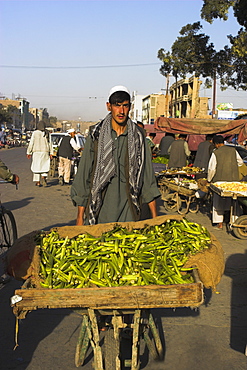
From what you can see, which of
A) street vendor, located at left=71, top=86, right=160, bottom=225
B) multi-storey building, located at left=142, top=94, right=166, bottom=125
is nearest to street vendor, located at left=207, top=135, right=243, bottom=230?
street vendor, located at left=71, top=86, right=160, bottom=225

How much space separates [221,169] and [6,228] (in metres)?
5.31

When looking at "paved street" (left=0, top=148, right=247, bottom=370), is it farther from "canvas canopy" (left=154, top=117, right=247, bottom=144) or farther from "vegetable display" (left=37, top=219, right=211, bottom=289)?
"canvas canopy" (left=154, top=117, right=247, bottom=144)

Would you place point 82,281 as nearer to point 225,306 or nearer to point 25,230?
point 225,306

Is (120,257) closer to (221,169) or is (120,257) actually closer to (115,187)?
(115,187)

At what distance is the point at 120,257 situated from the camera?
3.07 m

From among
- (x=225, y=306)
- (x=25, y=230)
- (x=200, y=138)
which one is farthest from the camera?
(x=200, y=138)

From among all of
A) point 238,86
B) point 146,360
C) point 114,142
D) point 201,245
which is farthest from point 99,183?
point 238,86

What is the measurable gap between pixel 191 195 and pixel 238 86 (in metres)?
14.4

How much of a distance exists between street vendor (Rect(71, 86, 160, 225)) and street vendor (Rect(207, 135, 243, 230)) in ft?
19.5

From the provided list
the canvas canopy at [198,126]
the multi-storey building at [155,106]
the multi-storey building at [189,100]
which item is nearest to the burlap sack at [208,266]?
the canvas canopy at [198,126]

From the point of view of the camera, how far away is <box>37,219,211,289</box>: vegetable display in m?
2.96

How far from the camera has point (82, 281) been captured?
293 centimetres

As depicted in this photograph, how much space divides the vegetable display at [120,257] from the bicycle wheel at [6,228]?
258 centimetres

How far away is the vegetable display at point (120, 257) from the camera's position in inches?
117
